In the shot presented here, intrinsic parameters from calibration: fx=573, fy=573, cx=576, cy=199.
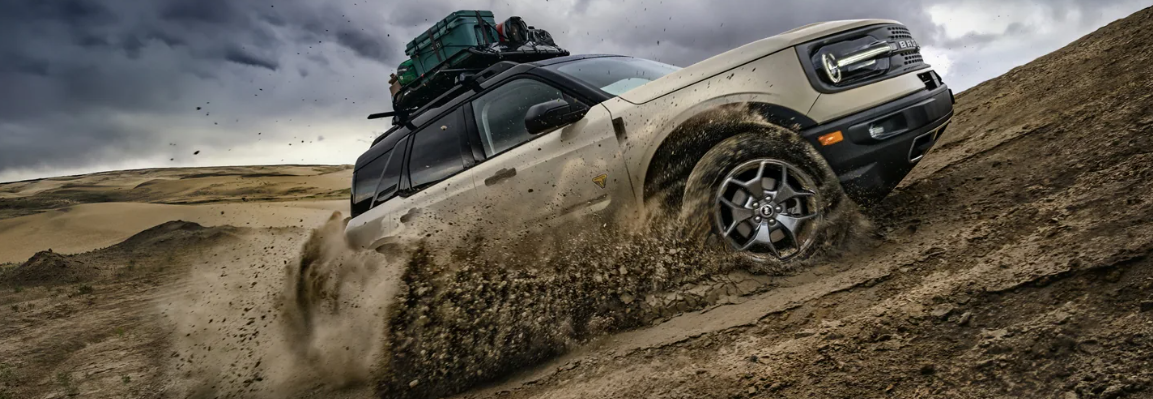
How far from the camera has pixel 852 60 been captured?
2934 mm

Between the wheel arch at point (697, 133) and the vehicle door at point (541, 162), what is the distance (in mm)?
189

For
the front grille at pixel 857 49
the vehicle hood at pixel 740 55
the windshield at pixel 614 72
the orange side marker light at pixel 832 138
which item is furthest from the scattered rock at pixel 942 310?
the windshield at pixel 614 72

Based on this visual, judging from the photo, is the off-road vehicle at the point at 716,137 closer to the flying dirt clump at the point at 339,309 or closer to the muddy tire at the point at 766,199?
the muddy tire at the point at 766,199

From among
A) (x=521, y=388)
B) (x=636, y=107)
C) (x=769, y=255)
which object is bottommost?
(x=521, y=388)

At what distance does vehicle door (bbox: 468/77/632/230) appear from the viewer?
133 inches

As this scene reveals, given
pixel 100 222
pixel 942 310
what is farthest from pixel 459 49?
pixel 100 222

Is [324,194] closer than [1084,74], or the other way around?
[1084,74]

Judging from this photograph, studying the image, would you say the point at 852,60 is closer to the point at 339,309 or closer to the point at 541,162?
the point at 541,162

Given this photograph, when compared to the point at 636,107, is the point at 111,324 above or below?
below

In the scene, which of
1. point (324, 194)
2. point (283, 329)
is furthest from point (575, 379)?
point (324, 194)

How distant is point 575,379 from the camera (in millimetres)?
2643

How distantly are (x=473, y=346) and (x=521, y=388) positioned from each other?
561 mm

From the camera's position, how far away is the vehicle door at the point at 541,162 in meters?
3.38

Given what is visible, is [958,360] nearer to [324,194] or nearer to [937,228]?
[937,228]
